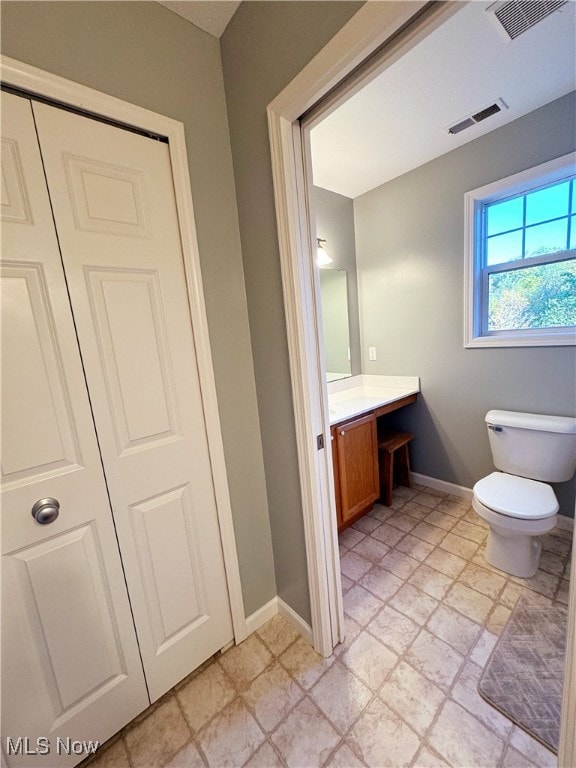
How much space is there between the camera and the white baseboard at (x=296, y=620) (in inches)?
52.9

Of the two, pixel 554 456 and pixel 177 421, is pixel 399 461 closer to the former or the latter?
pixel 554 456

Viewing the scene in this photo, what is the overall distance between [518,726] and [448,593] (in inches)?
21.0

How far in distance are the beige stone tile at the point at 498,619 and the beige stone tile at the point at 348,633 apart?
590 mm

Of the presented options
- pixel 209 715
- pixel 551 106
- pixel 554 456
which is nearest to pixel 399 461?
pixel 554 456

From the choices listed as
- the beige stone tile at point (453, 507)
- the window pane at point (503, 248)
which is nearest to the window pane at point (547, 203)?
the window pane at point (503, 248)

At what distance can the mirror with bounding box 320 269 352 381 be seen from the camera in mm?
2451

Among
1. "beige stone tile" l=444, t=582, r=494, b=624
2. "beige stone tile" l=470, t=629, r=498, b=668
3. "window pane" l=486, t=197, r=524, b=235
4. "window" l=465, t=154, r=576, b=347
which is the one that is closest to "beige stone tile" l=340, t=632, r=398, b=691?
"beige stone tile" l=470, t=629, r=498, b=668

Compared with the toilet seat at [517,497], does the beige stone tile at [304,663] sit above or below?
below

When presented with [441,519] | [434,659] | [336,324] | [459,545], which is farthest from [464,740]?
[336,324]

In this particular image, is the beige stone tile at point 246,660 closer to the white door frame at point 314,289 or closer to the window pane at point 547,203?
the white door frame at point 314,289

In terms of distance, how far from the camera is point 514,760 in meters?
A: 0.93

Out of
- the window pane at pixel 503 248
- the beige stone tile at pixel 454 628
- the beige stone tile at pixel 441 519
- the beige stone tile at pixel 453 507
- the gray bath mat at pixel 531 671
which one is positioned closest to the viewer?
the gray bath mat at pixel 531 671

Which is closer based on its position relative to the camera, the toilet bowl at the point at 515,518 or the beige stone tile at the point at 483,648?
the beige stone tile at the point at 483,648

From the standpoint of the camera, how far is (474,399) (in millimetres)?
2135
